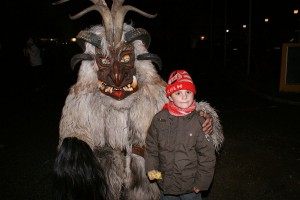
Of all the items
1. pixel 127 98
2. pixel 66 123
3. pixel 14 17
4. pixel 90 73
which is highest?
pixel 14 17

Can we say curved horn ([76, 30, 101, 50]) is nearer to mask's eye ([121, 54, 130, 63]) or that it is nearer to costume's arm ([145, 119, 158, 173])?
mask's eye ([121, 54, 130, 63])

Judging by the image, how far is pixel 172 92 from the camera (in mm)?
2305

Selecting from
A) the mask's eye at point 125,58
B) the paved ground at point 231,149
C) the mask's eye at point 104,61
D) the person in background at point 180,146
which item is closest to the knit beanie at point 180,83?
the person in background at point 180,146

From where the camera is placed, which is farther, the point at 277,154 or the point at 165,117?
the point at 277,154

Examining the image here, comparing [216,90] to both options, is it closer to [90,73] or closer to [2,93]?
[2,93]

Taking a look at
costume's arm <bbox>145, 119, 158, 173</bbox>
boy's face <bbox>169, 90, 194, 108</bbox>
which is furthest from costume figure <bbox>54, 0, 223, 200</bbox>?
boy's face <bbox>169, 90, 194, 108</bbox>

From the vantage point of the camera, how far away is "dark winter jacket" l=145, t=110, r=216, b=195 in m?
2.26

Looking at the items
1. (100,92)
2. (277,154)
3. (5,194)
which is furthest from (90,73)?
(277,154)

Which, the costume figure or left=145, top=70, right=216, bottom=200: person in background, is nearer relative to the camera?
left=145, top=70, right=216, bottom=200: person in background

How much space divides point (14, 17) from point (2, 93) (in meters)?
13.5

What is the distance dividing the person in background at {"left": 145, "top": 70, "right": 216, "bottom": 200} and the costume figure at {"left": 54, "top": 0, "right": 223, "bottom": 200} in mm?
265

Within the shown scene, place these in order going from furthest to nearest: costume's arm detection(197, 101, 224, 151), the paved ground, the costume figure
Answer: the paved ground
costume's arm detection(197, 101, 224, 151)
the costume figure

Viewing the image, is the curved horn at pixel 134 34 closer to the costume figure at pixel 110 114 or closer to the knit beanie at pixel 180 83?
the costume figure at pixel 110 114

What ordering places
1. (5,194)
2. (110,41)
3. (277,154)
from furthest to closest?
(277,154)
(5,194)
(110,41)
